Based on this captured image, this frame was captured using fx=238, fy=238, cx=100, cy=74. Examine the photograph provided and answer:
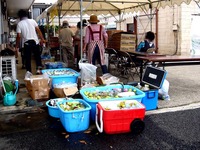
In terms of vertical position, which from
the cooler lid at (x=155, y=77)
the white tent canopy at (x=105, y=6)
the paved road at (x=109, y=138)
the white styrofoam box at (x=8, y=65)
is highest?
the white tent canopy at (x=105, y=6)

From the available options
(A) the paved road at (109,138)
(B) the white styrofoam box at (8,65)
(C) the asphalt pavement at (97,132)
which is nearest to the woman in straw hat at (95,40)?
(B) the white styrofoam box at (8,65)

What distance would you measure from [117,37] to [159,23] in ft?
21.9

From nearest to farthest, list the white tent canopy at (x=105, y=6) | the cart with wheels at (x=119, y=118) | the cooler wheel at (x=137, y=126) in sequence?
the cart with wheels at (x=119, y=118) < the cooler wheel at (x=137, y=126) < the white tent canopy at (x=105, y=6)

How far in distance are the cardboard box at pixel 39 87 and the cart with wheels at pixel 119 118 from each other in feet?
6.03

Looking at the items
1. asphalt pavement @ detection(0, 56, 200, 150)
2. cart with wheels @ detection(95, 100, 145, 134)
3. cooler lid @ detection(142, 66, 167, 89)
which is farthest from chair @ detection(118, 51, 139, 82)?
cart with wheels @ detection(95, 100, 145, 134)

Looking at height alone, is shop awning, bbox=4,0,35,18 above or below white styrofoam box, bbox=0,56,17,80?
above

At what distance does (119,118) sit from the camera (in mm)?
3463

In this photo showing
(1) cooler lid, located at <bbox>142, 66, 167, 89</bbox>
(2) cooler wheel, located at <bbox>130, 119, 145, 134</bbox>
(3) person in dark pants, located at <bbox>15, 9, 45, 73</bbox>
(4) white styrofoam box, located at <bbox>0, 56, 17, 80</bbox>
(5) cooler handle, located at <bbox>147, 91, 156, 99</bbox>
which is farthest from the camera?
(3) person in dark pants, located at <bbox>15, 9, 45, 73</bbox>

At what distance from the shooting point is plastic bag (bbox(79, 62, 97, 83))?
5586 mm

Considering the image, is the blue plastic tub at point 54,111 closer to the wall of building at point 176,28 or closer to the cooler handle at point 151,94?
the cooler handle at point 151,94

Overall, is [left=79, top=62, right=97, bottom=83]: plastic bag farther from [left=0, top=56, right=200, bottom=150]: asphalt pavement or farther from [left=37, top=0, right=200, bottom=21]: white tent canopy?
[left=37, top=0, right=200, bottom=21]: white tent canopy

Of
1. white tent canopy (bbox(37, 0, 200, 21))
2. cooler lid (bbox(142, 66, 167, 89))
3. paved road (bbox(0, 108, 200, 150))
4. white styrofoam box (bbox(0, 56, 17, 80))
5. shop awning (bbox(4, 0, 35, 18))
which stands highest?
shop awning (bbox(4, 0, 35, 18))

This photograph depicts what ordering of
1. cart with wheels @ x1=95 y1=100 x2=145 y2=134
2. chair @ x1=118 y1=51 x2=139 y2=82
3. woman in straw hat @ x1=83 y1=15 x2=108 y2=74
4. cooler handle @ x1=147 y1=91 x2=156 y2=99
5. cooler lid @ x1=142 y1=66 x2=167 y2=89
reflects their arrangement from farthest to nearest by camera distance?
chair @ x1=118 y1=51 x2=139 y2=82, woman in straw hat @ x1=83 y1=15 x2=108 y2=74, cooler lid @ x1=142 y1=66 x2=167 y2=89, cooler handle @ x1=147 y1=91 x2=156 y2=99, cart with wheels @ x1=95 y1=100 x2=145 y2=134

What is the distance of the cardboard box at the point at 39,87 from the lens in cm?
497
